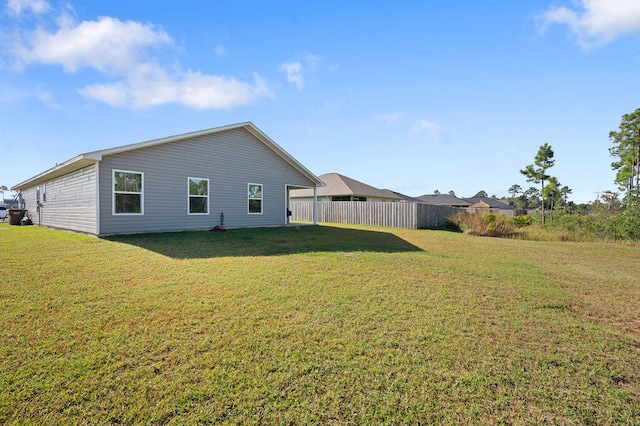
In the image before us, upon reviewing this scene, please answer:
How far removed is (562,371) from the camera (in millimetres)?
2506

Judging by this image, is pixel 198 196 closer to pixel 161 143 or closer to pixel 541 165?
pixel 161 143

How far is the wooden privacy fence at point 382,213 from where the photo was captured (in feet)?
58.5

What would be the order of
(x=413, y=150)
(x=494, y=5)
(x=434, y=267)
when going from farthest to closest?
(x=413, y=150), (x=494, y=5), (x=434, y=267)

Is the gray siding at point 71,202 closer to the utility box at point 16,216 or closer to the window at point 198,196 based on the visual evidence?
the utility box at point 16,216

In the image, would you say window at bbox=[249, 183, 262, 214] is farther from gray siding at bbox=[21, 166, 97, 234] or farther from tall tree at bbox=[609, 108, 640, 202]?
tall tree at bbox=[609, 108, 640, 202]

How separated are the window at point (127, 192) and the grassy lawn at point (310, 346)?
184 inches

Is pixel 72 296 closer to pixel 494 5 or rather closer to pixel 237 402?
pixel 237 402

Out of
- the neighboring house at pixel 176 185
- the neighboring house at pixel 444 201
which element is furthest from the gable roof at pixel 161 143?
the neighboring house at pixel 444 201

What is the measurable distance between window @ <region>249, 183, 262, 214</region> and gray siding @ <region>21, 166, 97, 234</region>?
6.05 meters

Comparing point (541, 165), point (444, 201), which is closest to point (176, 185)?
point (541, 165)

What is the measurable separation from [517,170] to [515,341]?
104 feet

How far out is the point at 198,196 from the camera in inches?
475

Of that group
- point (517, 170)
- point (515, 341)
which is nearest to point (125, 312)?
point (515, 341)

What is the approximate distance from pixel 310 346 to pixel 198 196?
10.7 meters
